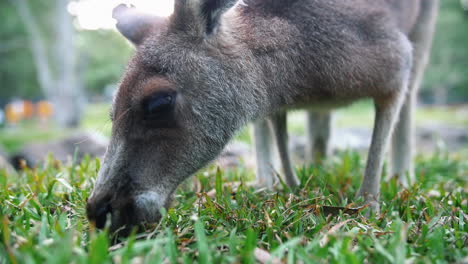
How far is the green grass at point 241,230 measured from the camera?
5.50 feet

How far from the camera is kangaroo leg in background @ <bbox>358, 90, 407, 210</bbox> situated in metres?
3.12

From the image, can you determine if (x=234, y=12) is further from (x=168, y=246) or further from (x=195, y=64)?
(x=168, y=246)

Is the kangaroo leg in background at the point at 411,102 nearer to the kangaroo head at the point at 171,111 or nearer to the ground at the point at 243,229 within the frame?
the ground at the point at 243,229

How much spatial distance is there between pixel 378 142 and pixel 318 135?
61.3 inches

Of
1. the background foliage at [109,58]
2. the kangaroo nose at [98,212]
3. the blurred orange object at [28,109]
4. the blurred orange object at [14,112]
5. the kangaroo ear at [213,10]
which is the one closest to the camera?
the kangaroo nose at [98,212]

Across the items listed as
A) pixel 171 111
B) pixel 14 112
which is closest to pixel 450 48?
pixel 14 112

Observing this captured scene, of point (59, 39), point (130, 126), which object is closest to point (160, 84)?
point (130, 126)

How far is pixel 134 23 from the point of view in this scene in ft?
10.7

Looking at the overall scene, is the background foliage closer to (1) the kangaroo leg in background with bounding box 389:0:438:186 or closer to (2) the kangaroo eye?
(1) the kangaroo leg in background with bounding box 389:0:438:186

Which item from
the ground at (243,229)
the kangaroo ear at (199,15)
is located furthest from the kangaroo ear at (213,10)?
the ground at (243,229)

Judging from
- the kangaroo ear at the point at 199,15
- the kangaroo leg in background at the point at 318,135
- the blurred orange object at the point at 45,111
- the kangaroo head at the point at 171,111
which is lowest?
the blurred orange object at the point at 45,111

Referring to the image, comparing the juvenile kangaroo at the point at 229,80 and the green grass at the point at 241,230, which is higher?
the juvenile kangaroo at the point at 229,80

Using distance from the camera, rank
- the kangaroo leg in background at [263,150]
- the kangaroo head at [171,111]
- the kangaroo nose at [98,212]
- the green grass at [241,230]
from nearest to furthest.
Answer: the green grass at [241,230], the kangaroo nose at [98,212], the kangaroo head at [171,111], the kangaroo leg in background at [263,150]

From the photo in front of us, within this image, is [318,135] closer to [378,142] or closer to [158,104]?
[378,142]
